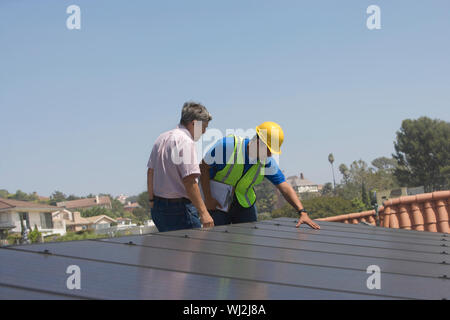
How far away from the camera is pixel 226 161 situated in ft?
17.4

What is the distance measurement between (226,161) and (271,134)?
53 centimetres

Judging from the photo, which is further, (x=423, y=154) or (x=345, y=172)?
(x=345, y=172)

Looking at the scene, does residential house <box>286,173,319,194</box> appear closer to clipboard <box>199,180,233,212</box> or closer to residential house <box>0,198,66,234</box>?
residential house <box>0,198,66,234</box>

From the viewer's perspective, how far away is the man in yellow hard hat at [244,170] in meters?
5.22

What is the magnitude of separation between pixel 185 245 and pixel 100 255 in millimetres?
654

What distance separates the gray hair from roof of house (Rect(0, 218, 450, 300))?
1071 millimetres

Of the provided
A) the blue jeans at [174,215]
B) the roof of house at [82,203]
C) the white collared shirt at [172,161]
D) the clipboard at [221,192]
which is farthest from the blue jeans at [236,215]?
the roof of house at [82,203]

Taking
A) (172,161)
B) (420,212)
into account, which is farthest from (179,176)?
(420,212)

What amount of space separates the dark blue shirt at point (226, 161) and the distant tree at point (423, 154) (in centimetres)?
6647

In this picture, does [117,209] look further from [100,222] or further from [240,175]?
[240,175]

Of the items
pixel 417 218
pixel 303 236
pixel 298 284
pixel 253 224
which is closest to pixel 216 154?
pixel 253 224

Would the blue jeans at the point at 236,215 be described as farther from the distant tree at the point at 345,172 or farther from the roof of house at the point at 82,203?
the roof of house at the point at 82,203

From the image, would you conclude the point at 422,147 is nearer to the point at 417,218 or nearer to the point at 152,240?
the point at 417,218

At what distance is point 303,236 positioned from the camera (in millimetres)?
4383
